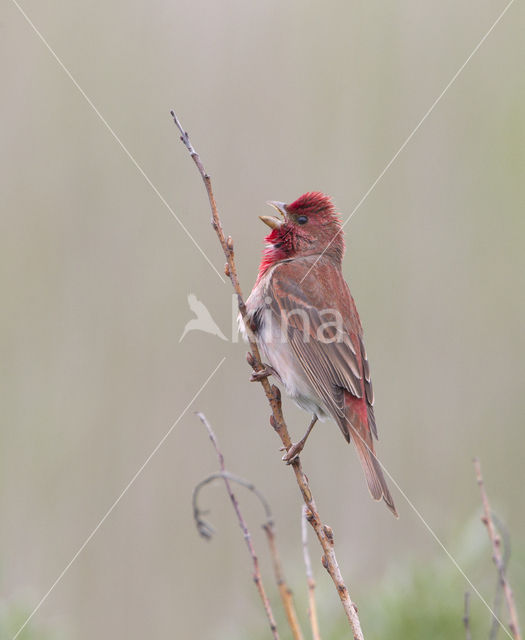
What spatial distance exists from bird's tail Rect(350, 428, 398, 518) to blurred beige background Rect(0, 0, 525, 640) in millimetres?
1359

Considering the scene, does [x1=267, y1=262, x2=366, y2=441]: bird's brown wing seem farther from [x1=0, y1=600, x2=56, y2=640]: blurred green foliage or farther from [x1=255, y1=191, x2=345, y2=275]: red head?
[x1=0, y1=600, x2=56, y2=640]: blurred green foliage

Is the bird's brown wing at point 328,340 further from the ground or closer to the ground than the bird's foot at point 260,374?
further from the ground

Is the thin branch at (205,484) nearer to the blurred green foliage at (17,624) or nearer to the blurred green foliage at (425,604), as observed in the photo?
the blurred green foliage at (425,604)

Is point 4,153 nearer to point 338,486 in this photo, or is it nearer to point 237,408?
point 237,408

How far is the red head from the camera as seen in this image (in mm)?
4109

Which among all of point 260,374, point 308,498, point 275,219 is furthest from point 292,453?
point 275,219

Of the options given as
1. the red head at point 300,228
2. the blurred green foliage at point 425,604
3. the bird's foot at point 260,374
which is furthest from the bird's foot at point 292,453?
the red head at point 300,228

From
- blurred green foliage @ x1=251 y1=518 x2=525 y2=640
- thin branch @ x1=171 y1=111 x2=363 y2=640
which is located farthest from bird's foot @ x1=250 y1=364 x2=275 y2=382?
blurred green foliage @ x1=251 y1=518 x2=525 y2=640

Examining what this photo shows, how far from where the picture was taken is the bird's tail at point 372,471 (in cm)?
324

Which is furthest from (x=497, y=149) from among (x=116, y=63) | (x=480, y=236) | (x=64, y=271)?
(x=64, y=271)

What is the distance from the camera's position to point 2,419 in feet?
15.3

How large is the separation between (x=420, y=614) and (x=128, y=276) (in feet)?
8.65

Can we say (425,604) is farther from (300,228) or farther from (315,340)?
(300,228)

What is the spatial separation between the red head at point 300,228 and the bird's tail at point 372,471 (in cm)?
102
